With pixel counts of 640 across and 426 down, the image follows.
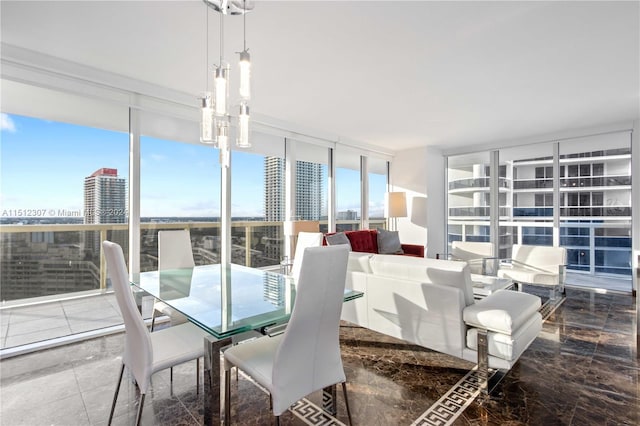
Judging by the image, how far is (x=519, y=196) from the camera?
241 inches

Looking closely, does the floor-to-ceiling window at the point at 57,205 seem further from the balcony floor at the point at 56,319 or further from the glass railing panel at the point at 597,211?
the glass railing panel at the point at 597,211

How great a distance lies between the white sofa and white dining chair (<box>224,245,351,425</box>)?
997mm

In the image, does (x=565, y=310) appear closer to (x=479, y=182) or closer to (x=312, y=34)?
(x=479, y=182)

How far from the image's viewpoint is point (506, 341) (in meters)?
2.00

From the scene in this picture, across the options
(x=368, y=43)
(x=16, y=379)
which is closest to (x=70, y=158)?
(x=16, y=379)

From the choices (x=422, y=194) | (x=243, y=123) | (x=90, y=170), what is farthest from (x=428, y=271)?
(x=422, y=194)

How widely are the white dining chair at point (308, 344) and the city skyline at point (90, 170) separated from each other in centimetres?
265

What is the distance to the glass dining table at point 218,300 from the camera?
1513 mm

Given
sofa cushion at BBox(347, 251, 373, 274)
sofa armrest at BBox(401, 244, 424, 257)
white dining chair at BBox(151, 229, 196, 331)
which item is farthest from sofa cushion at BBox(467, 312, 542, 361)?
sofa armrest at BBox(401, 244, 424, 257)

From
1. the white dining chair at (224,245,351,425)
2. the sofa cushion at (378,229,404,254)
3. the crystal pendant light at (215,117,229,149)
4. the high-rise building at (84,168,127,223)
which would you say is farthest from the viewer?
the sofa cushion at (378,229,404,254)

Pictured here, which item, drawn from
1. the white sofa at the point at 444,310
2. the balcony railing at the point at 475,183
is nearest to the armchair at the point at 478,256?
the balcony railing at the point at 475,183

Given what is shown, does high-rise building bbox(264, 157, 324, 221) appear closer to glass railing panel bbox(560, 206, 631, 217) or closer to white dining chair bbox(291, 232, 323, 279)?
white dining chair bbox(291, 232, 323, 279)

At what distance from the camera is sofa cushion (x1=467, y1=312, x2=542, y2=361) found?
1991mm

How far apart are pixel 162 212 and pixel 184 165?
0.66 metres
